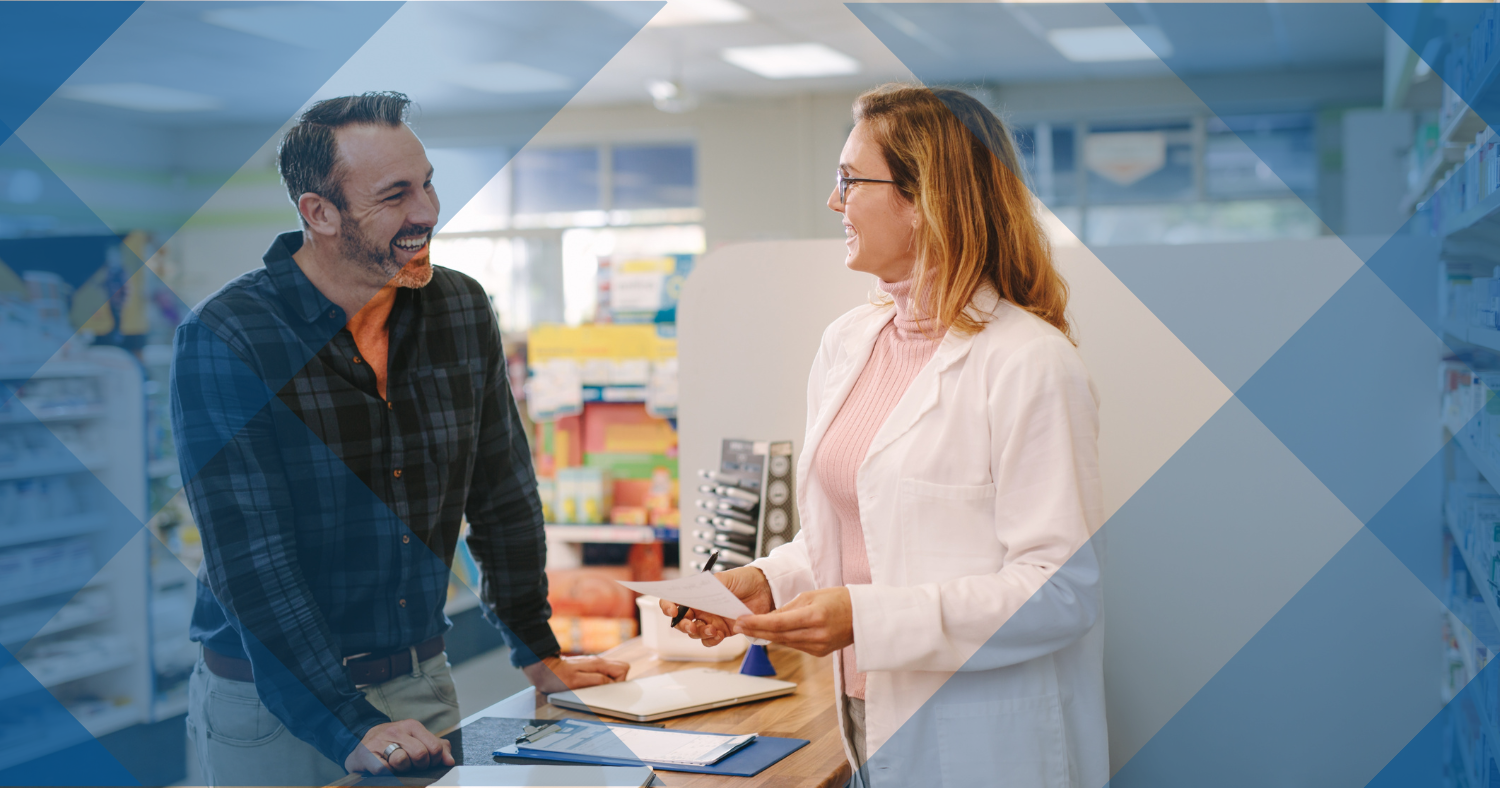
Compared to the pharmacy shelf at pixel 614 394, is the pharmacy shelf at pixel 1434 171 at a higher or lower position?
higher

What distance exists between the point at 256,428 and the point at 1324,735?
6.86 feet

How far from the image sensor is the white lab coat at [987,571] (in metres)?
1.36

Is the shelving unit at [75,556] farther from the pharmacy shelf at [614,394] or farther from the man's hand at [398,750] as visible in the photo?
the man's hand at [398,750]

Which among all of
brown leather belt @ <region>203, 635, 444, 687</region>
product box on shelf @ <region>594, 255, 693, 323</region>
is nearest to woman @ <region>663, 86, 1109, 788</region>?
brown leather belt @ <region>203, 635, 444, 687</region>

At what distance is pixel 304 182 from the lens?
169 centimetres

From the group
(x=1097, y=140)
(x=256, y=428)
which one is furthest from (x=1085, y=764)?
(x=1097, y=140)

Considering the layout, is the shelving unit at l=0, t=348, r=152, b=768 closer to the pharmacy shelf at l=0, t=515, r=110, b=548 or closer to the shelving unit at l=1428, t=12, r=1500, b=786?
the pharmacy shelf at l=0, t=515, r=110, b=548

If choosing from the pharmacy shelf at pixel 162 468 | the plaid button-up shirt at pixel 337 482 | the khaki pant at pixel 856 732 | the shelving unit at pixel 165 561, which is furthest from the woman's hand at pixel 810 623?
the pharmacy shelf at pixel 162 468

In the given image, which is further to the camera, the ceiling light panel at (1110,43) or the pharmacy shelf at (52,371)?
the ceiling light panel at (1110,43)

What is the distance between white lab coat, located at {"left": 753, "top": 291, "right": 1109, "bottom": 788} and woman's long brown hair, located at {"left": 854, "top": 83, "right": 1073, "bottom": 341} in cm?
5

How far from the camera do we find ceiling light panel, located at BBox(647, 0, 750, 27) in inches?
249

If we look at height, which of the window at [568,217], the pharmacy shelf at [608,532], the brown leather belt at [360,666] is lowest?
the pharmacy shelf at [608,532]

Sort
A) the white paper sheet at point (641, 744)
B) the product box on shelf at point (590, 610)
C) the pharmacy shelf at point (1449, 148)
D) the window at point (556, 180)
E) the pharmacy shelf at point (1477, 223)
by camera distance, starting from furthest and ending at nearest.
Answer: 1. the window at point (556, 180)
2. the product box on shelf at point (590, 610)
3. the pharmacy shelf at point (1449, 148)
4. the pharmacy shelf at point (1477, 223)
5. the white paper sheet at point (641, 744)

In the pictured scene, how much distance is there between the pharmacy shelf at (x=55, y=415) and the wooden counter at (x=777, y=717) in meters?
2.93
